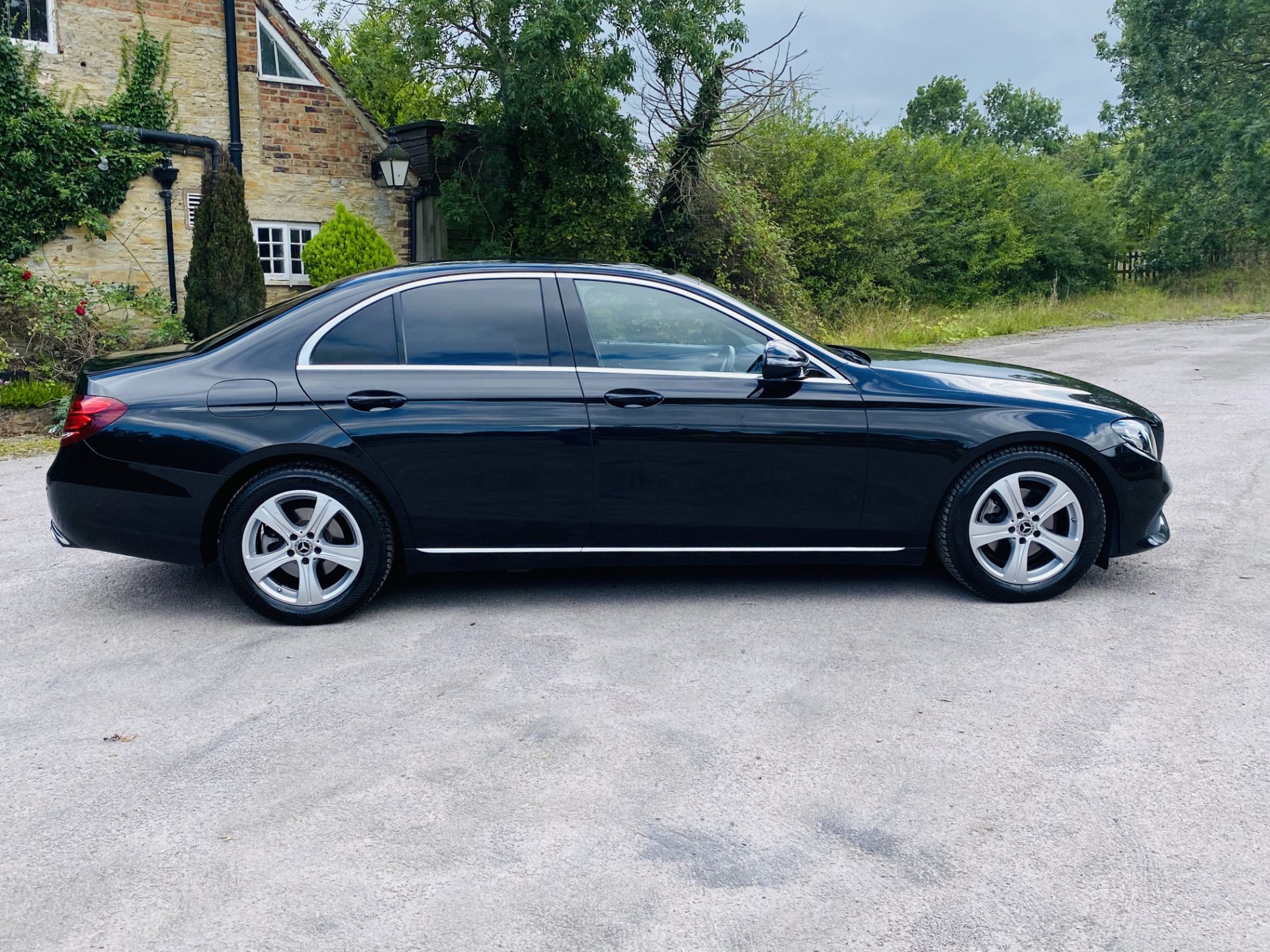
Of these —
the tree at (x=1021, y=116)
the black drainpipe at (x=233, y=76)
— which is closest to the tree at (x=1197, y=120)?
the black drainpipe at (x=233, y=76)

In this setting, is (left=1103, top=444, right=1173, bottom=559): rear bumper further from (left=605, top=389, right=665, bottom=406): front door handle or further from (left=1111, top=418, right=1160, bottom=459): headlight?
(left=605, top=389, right=665, bottom=406): front door handle

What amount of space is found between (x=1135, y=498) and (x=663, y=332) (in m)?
2.33

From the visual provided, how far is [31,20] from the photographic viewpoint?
16453mm

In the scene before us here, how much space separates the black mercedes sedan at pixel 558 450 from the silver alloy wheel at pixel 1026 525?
10mm

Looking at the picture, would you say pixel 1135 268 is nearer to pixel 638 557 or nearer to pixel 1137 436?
pixel 1137 436

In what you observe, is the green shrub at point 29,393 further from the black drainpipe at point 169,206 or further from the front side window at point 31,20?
the front side window at point 31,20

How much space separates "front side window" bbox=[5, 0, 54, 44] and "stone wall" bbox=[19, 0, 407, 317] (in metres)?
0.15

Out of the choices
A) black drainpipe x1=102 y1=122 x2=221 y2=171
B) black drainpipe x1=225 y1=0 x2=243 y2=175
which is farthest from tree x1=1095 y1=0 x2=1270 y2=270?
black drainpipe x1=102 y1=122 x2=221 y2=171

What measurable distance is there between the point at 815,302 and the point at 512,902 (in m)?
22.2

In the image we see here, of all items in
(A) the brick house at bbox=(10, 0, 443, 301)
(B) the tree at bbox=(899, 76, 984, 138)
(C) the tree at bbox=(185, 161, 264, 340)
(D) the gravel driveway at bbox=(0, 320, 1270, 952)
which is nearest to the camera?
(D) the gravel driveway at bbox=(0, 320, 1270, 952)

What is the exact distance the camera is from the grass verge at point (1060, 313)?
2003 cm

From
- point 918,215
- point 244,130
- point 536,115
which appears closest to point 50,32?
point 244,130

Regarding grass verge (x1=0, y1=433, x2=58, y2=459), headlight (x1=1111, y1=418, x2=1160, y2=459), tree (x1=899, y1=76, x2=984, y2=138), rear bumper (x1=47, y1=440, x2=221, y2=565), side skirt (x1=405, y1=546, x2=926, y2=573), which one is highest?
tree (x1=899, y1=76, x2=984, y2=138)

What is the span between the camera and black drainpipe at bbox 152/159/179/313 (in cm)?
1750
